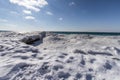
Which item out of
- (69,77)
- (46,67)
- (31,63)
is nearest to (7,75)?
(31,63)

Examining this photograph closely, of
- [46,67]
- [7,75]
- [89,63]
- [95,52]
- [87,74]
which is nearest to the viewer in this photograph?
[7,75]

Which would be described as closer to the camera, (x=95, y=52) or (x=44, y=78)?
(x=44, y=78)

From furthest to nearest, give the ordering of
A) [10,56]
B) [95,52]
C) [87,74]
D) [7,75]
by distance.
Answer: [95,52], [10,56], [87,74], [7,75]

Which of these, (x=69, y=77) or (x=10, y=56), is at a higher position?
(x=10, y=56)

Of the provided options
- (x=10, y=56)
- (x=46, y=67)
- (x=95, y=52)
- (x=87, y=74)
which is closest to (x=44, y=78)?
(x=46, y=67)

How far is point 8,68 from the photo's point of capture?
2326 millimetres

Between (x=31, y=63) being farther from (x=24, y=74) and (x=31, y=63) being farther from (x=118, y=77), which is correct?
(x=118, y=77)

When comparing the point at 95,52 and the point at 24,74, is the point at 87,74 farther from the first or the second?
the point at 95,52

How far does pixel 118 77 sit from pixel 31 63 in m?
2.03

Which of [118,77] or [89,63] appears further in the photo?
[89,63]

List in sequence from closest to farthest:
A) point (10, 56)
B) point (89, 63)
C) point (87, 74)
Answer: point (87, 74), point (89, 63), point (10, 56)

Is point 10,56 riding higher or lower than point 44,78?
higher

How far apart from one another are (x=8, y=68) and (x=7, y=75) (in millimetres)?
241

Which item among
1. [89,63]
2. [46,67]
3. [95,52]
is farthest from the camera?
[95,52]
